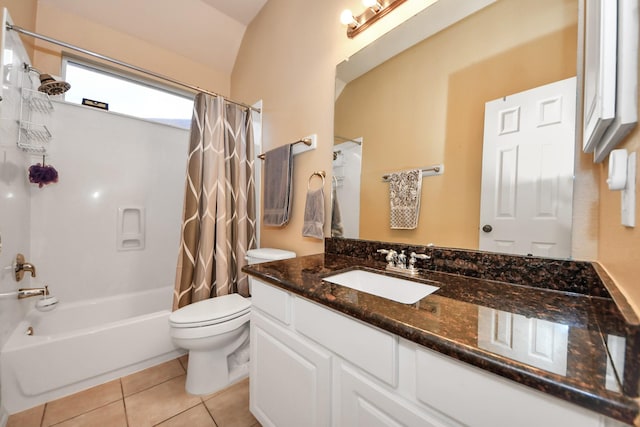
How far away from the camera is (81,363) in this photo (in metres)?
1.40

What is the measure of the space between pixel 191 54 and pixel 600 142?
297cm

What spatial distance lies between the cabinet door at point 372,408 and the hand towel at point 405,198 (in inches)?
27.1

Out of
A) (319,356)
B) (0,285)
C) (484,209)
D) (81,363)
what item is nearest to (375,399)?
(319,356)

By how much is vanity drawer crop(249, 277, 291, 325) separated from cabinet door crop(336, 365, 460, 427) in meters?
0.29

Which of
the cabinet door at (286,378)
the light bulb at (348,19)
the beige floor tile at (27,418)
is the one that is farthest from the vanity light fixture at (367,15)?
the beige floor tile at (27,418)

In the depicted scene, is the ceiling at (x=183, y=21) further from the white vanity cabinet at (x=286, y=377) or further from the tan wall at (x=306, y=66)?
the white vanity cabinet at (x=286, y=377)

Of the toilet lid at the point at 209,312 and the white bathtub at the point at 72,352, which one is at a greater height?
the toilet lid at the point at 209,312

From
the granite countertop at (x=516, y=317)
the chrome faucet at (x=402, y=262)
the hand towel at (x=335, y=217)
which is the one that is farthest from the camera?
the hand towel at (x=335, y=217)

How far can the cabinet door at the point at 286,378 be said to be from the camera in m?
0.78

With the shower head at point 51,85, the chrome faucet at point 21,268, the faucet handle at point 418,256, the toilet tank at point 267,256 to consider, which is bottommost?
the chrome faucet at point 21,268

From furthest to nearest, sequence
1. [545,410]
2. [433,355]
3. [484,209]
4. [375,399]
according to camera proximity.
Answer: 1. [484,209]
2. [375,399]
3. [433,355]
4. [545,410]

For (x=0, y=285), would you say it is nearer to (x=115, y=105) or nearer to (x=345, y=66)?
(x=115, y=105)

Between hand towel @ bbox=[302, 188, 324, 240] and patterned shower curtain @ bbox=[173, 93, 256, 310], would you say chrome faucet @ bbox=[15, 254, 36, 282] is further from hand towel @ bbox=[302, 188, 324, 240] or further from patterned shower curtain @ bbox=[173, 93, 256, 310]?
hand towel @ bbox=[302, 188, 324, 240]

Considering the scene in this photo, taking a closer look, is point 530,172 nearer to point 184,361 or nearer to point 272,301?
point 272,301
